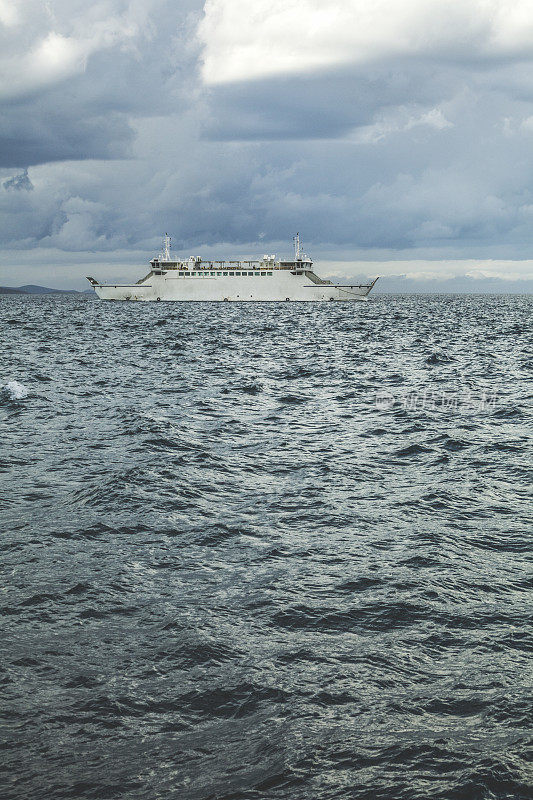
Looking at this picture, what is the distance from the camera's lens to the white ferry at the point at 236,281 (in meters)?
142

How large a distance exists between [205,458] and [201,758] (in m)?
10.6

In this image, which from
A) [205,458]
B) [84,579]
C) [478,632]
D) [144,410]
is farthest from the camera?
[144,410]

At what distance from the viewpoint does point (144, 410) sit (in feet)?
73.5

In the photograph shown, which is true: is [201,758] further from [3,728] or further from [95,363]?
[95,363]

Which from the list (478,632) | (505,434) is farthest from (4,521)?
(505,434)

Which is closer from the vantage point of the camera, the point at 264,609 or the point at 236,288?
the point at 264,609

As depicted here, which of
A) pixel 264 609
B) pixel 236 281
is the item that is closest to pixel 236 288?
pixel 236 281

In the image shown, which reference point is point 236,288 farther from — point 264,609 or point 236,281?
point 264,609

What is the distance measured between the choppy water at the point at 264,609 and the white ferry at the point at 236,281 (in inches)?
4891

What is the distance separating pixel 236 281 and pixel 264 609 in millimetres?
137050

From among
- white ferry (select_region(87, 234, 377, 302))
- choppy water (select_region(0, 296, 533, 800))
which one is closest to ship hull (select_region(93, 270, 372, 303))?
white ferry (select_region(87, 234, 377, 302))

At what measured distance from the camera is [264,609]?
835cm

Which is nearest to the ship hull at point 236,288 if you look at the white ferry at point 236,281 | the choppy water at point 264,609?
the white ferry at point 236,281

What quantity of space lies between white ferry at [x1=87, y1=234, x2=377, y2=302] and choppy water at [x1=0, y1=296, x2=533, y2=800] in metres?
124
